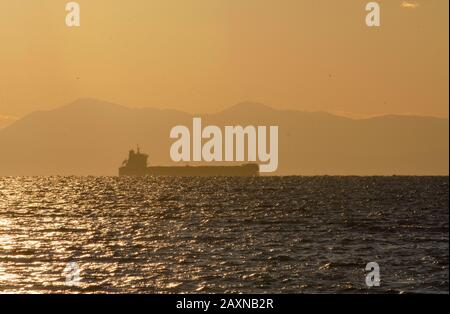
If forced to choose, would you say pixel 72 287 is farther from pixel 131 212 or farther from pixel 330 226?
pixel 131 212

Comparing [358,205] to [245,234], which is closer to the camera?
[245,234]

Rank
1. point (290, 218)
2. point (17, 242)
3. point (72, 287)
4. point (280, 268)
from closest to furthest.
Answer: point (72, 287), point (280, 268), point (17, 242), point (290, 218)

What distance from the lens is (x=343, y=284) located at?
38.4 metres

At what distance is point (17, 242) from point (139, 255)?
41.6ft

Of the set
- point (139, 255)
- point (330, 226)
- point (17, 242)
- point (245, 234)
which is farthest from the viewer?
point (330, 226)

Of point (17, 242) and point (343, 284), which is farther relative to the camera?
point (17, 242)

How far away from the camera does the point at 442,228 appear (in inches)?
3039
